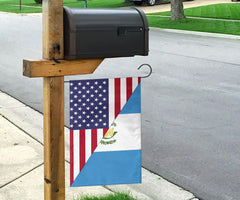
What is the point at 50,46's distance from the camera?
3998mm

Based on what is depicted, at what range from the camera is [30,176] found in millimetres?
5824

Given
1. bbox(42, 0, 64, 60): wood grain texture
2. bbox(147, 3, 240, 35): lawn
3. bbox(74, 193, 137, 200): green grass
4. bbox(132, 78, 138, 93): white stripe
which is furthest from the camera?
bbox(147, 3, 240, 35): lawn

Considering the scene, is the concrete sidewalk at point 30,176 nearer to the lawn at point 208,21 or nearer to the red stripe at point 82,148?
the red stripe at point 82,148

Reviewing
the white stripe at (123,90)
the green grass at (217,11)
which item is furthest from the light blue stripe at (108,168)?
the green grass at (217,11)

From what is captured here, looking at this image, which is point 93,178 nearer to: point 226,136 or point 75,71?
point 75,71

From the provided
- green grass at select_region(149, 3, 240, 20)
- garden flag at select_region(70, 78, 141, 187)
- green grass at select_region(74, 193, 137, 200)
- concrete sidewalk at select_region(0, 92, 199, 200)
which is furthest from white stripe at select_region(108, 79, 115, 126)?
green grass at select_region(149, 3, 240, 20)

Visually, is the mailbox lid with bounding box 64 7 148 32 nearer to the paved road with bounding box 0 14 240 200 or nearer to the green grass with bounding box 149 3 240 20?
the paved road with bounding box 0 14 240 200

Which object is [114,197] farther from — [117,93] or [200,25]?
[200,25]

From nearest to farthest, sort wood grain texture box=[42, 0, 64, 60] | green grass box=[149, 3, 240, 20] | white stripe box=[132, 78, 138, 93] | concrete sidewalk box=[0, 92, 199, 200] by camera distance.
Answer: wood grain texture box=[42, 0, 64, 60] < white stripe box=[132, 78, 138, 93] < concrete sidewalk box=[0, 92, 199, 200] < green grass box=[149, 3, 240, 20]

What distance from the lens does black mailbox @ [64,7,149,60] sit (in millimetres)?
3982

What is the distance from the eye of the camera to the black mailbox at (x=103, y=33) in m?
3.98

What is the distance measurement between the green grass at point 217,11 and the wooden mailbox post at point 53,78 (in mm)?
22248

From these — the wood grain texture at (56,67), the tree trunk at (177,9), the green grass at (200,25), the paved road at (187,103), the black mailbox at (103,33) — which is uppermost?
the black mailbox at (103,33)

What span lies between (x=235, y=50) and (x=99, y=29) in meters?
12.6
